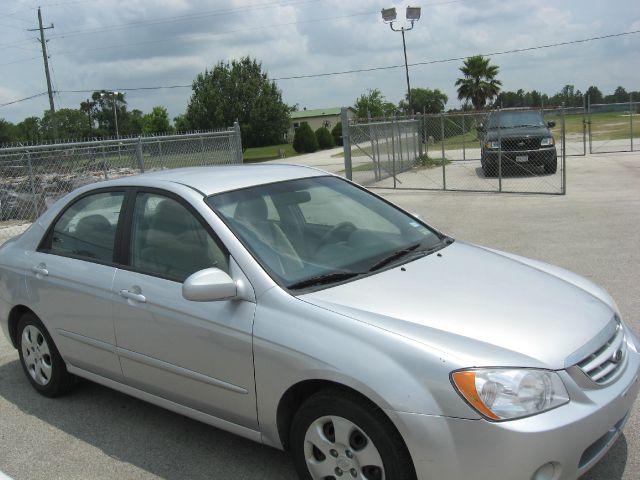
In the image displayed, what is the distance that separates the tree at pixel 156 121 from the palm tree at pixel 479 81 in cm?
5093

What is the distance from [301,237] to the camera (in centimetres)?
354

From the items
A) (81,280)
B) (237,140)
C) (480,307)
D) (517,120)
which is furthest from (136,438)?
(517,120)

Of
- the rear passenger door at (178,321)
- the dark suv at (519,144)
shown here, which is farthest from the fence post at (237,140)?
the rear passenger door at (178,321)

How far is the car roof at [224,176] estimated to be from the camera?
3676mm

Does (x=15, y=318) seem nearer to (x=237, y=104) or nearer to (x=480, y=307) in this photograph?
(x=480, y=307)

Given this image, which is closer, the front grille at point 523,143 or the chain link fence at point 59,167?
the chain link fence at point 59,167

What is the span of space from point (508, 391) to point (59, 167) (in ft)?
36.9

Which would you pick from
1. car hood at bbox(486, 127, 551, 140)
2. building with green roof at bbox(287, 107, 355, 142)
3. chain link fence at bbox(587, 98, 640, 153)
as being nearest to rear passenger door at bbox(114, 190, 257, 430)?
car hood at bbox(486, 127, 551, 140)

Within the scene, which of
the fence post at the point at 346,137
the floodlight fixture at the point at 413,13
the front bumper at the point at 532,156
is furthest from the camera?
the floodlight fixture at the point at 413,13

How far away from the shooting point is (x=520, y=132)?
16375mm

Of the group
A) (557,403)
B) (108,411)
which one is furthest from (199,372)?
(557,403)

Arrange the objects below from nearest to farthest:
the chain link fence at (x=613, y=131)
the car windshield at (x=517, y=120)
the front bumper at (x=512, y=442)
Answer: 1. the front bumper at (x=512, y=442)
2. the car windshield at (x=517, y=120)
3. the chain link fence at (x=613, y=131)

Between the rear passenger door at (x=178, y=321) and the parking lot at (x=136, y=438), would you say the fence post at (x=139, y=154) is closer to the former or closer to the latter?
the parking lot at (x=136, y=438)

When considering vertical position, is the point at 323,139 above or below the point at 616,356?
above
